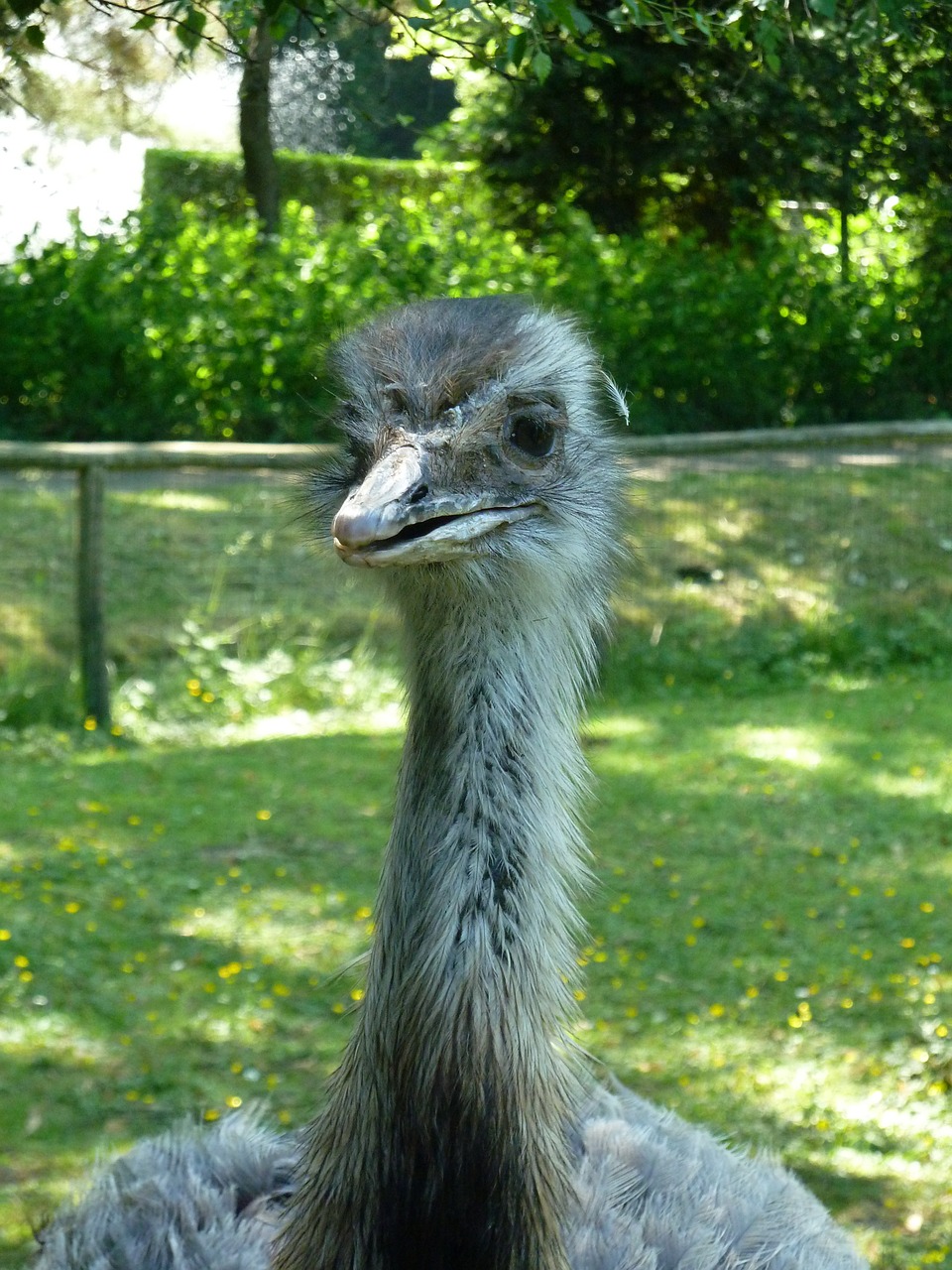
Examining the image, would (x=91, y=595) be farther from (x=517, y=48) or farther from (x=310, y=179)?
(x=310, y=179)

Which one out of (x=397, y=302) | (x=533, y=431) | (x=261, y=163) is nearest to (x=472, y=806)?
(x=533, y=431)

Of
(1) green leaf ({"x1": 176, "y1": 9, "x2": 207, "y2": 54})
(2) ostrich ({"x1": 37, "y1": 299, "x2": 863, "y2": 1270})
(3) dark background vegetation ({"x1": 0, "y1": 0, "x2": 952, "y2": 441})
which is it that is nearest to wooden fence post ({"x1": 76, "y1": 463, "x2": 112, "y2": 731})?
(3) dark background vegetation ({"x1": 0, "y1": 0, "x2": 952, "y2": 441})

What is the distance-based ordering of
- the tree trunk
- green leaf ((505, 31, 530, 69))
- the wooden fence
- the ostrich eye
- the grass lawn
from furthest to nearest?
the wooden fence < the tree trunk < the grass lawn < green leaf ((505, 31, 530, 69)) < the ostrich eye

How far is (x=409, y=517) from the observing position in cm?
178

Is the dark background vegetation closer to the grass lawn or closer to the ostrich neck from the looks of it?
the grass lawn

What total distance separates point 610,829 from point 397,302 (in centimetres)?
459

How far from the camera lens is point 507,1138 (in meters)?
1.80

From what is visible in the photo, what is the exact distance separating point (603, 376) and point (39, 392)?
7666 millimetres

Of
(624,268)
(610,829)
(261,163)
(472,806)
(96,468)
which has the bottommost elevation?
(610,829)

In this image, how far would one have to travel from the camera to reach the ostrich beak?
1705 mm

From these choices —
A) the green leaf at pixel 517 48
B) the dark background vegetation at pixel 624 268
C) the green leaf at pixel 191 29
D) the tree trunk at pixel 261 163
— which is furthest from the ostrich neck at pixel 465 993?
the dark background vegetation at pixel 624 268

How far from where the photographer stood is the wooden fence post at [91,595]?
260 inches

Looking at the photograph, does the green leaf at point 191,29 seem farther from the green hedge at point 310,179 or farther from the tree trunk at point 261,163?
the green hedge at point 310,179

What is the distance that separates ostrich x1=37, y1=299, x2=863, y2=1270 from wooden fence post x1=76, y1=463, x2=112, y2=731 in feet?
14.9
